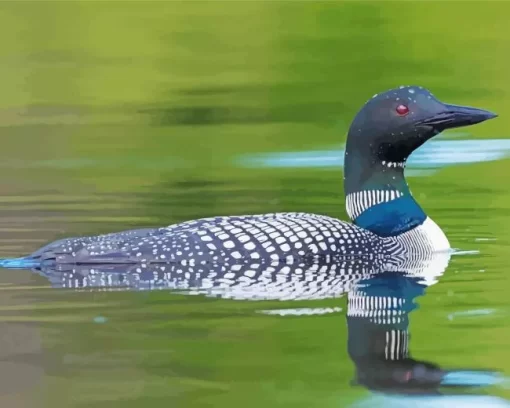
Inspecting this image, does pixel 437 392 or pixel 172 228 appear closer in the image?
pixel 437 392

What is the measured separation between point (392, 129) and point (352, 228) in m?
0.52

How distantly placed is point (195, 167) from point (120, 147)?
1.66 m

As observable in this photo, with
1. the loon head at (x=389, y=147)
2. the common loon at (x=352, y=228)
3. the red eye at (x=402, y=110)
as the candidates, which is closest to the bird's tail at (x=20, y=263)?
the common loon at (x=352, y=228)

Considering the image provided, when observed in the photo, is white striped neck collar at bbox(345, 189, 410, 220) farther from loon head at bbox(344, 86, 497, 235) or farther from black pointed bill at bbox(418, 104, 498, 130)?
black pointed bill at bbox(418, 104, 498, 130)

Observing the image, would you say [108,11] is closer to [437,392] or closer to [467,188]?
[467,188]

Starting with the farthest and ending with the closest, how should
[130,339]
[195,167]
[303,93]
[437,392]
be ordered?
[303,93]
[195,167]
[130,339]
[437,392]

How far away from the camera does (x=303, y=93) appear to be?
16875 millimetres

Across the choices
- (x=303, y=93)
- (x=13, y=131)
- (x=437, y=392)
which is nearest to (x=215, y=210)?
(x=437, y=392)

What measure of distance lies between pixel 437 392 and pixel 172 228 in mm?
2432

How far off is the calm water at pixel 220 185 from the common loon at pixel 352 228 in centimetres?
18

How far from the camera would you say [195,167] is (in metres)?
11.4

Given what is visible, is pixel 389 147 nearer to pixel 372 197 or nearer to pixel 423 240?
pixel 372 197

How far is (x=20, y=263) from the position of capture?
288 inches

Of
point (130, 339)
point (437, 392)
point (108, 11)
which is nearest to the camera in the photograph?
point (437, 392)
